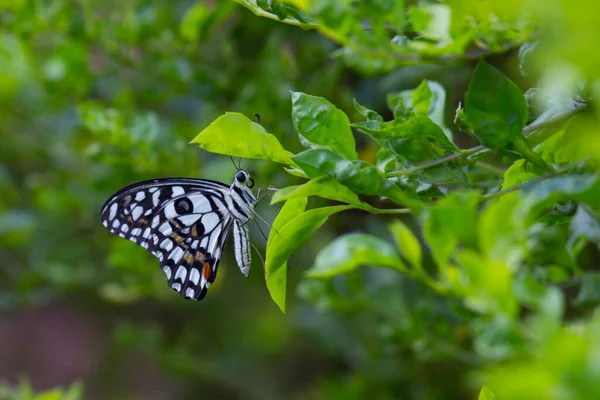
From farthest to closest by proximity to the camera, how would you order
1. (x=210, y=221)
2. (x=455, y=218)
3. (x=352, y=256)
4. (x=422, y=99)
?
(x=210, y=221)
(x=422, y=99)
(x=352, y=256)
(x=455, y=218)

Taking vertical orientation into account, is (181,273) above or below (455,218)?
below

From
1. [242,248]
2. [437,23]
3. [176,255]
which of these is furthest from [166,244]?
[437,23]

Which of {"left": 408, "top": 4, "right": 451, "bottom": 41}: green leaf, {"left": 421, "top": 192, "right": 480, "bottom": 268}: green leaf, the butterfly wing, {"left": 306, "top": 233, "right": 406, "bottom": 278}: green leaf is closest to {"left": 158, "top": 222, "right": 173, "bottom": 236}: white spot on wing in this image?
the butterfly wing

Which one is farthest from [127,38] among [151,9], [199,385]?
[199,385]

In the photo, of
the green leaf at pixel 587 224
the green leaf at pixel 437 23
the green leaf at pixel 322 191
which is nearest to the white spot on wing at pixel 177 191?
the green leaf at pixel 437 23

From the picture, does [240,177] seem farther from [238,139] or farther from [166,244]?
[238,139]

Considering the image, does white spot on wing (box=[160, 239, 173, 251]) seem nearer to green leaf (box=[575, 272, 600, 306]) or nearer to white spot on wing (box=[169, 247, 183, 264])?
white spot on wing (box=[169, 247, 183, 264])

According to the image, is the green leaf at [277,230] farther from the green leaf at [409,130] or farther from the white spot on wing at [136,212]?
the white spot on wing at [136,212]

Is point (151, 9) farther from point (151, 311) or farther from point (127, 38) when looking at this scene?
point (151, 311)
